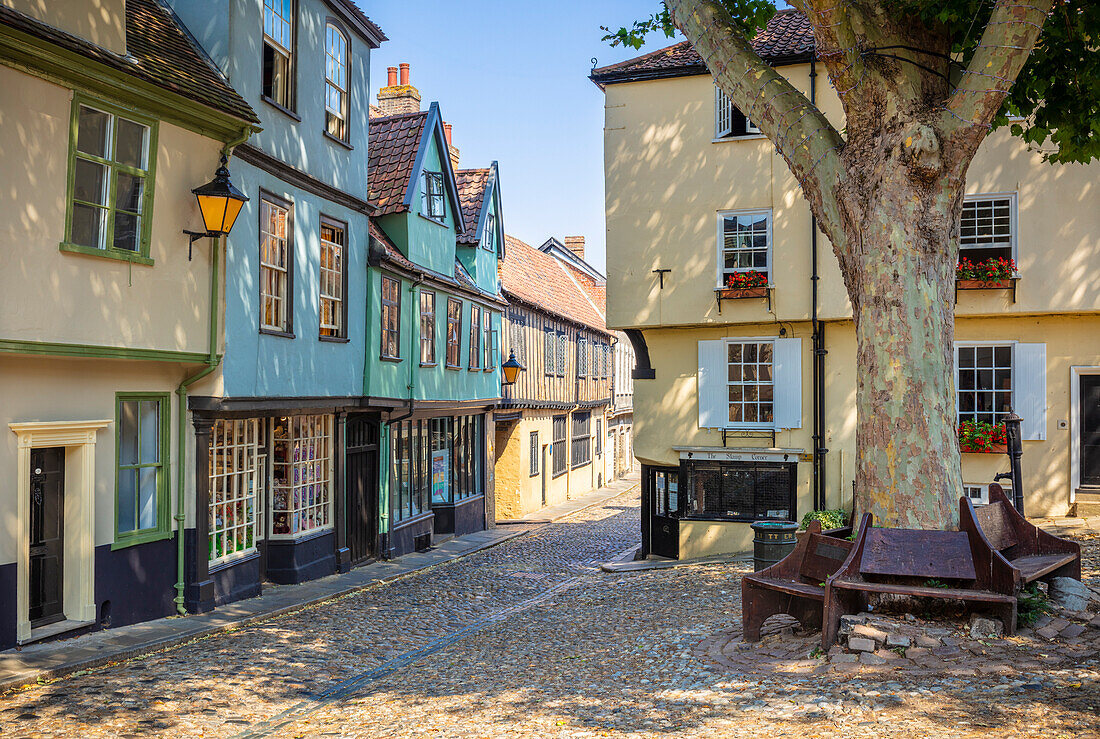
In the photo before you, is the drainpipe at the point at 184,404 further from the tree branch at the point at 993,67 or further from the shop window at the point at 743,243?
the shop window at the point at 743,243

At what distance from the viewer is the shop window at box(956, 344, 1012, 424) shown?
17.7 metres

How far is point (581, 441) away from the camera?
3931cm

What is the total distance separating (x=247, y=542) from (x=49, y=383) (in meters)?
4.93

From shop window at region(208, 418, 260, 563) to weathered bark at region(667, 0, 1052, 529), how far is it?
29.7 ft

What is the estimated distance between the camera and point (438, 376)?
72.5ft

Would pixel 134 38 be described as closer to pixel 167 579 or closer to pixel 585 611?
pixel 167 579

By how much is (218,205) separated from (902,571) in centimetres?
893

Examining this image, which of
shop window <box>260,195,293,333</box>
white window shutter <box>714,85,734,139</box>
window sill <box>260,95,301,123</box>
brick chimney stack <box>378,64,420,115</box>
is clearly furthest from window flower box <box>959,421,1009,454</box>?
brick chimney stack <box>378,64,420,115</box>

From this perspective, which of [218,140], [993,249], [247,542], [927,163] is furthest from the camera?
[993,249]

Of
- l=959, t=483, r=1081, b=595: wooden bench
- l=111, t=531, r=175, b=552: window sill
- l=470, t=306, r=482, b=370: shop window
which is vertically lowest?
l=111, t=531, r=175, b=552: window sill

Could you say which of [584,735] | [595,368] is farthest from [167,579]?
[595,368]

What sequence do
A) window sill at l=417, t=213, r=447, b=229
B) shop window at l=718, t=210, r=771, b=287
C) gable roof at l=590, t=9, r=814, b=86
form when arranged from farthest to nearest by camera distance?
window sill at l=417, t=213, r=447, b=229 < shop window at l=718, t=210, r=771, b=287 < gable roof at l=590, t=9, r=814, b=86

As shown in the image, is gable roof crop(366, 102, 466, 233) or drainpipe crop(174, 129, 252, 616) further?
gable roof crop(366, 102, 466, 233)

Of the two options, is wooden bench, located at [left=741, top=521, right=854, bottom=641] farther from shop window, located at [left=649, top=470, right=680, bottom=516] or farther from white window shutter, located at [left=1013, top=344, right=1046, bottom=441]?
shop window, located at [left=649, top=470, right=680, bottom=516]
